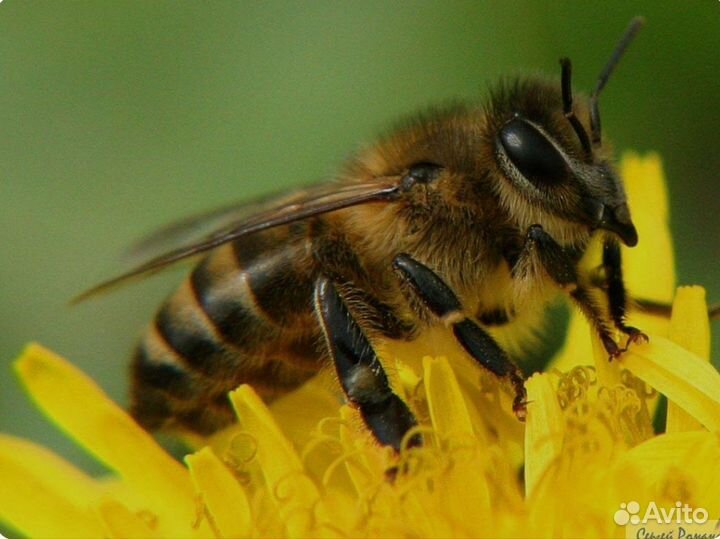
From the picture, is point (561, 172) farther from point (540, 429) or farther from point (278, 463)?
point (278, 463)

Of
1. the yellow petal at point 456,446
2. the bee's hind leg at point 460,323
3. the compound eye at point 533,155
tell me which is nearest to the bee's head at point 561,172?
the compound eye at point 533,155

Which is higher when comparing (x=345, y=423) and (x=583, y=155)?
(x=583, y=155)

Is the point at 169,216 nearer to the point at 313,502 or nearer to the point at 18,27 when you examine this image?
the point at 18,27

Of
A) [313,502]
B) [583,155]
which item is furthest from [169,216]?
[583,155]

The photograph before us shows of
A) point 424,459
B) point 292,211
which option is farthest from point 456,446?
point 292,211

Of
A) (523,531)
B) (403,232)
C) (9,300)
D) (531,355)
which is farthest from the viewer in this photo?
(9,300)

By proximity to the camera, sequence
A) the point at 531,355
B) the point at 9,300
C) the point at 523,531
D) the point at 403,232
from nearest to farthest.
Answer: the point at 523,531 < the point at 403,232 < the point at 531,355 < the point at 9,300

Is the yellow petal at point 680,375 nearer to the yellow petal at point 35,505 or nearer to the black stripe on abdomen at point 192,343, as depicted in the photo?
the black stripe on abdomen at point 192,343

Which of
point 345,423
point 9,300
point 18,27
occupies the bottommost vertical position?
point 345,423
